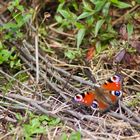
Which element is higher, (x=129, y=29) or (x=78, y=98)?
(x=78, y=98)

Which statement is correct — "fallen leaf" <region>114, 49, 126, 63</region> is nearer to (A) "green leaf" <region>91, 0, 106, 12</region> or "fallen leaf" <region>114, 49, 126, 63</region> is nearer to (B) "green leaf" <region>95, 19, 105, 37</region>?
(B) "green leaf" <region>95, 19, 105, 37</region>

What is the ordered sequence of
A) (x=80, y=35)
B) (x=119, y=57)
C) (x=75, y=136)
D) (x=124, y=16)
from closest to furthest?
(x=75, y=136) < (x=119, y=57) < (x=80, y=35) < (x=124, y=16)

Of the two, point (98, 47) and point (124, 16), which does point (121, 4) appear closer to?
point (124, 16)

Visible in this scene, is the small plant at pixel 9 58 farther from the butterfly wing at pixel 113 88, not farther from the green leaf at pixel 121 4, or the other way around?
the green leaf at pixel 121 4

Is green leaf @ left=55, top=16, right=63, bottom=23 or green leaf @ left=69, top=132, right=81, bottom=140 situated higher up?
green leaf @ left=55, top=16, right=63, bottom=23

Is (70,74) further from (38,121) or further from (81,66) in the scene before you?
(38,121)

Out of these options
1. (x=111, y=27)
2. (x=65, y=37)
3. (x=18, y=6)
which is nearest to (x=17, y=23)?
(x=18, y=6)

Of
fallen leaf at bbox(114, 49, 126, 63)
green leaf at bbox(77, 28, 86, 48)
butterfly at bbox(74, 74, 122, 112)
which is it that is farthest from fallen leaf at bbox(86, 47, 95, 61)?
butterfly at bbox(74, 74, 122, 112)

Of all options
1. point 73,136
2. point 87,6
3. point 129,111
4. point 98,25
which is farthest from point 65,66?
point 73,136
